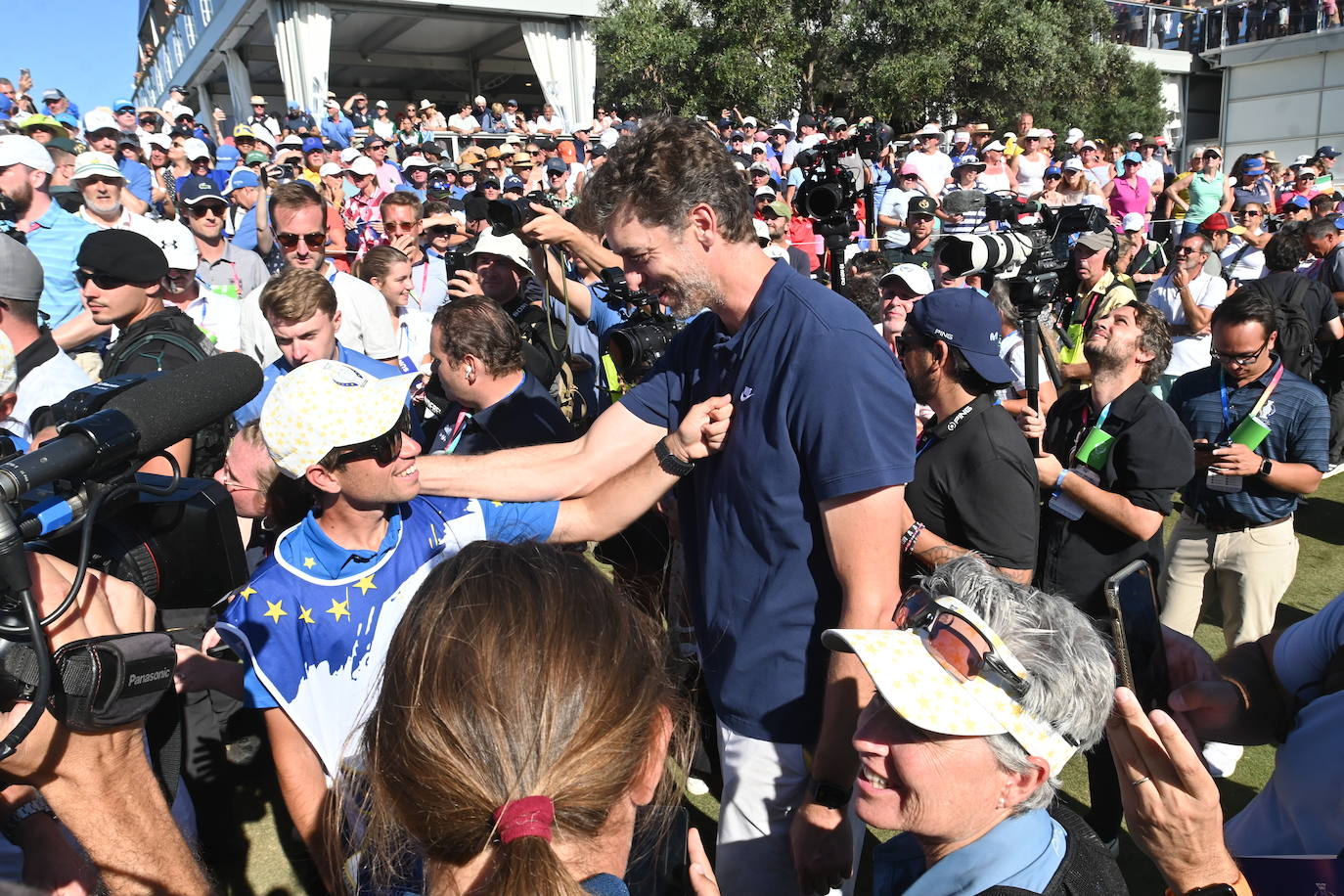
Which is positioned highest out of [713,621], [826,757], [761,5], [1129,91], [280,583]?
[761,5]

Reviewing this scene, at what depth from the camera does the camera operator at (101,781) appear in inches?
57.7

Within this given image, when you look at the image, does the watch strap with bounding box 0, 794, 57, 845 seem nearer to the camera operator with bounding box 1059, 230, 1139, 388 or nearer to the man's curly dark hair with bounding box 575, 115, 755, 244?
the man's curly dark hair with bounding box 575, 115, 755, 244

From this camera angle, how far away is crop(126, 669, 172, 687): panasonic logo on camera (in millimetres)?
1452

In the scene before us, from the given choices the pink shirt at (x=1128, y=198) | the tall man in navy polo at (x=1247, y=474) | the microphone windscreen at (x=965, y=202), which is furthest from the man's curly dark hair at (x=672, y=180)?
the pink shirt at (x=1128, y=198)

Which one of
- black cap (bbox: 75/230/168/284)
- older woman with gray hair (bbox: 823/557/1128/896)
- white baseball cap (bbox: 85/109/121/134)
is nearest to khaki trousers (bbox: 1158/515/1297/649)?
older woman with gray hair (bbox: 823/557/1128/896)

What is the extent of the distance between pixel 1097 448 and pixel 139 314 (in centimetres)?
375

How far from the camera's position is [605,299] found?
16.6 feet

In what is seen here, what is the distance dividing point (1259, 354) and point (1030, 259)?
3.81 ft

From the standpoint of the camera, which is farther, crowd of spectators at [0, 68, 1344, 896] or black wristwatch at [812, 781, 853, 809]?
black wristwatch at [812, 781, 853, 809]

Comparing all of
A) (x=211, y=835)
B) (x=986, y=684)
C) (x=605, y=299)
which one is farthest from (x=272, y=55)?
(x=986, y=684)

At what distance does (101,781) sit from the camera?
5.01 feet

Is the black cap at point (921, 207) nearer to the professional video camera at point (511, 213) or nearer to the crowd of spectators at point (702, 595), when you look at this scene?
the crowd of spectators at point (702, 595)

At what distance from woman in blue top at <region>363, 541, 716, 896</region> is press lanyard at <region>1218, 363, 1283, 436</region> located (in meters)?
3.50

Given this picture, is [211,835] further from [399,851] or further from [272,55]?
[272,55]
